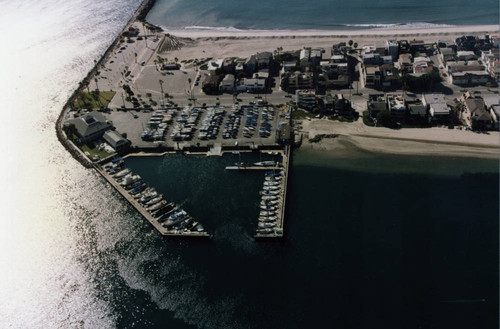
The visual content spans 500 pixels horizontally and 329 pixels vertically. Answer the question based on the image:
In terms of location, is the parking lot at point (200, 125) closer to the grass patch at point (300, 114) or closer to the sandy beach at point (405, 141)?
the grass patch at point (300, 114)

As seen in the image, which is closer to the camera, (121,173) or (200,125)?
(121,173)

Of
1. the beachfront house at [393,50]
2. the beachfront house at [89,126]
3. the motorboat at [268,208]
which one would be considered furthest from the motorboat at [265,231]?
the beachfront house at [393,50]

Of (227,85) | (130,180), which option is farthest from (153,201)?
(227,85)

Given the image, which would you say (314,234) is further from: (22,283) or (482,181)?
(22,283)

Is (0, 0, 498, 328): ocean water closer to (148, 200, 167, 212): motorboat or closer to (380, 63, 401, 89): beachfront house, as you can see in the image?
(148, 200, 167, 212): motorboat

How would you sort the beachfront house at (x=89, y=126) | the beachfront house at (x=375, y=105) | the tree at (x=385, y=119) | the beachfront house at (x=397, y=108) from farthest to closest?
the beachfront house at (x=89, y=126) < the beachfront house at (x=375, y=105) < the beachfront house at (x=397, y=108) < the tree at (x=385, y=119)

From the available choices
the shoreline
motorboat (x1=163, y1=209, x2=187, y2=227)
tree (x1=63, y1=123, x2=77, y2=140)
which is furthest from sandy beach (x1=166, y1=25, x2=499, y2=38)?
motorboat (x1=163, y1=209, x2=187, y2=227)

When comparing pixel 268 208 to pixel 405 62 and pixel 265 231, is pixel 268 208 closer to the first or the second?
pixel 265 231
